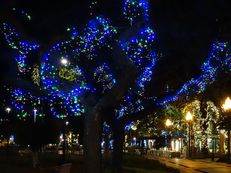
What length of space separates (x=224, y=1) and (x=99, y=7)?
13.1 feet

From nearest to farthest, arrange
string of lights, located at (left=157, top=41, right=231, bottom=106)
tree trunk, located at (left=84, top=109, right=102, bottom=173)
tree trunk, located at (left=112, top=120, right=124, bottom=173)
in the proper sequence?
tree trunk, located at (left=84, top=109, right=102, bottom=173), string of lights, located at (left=157, top=41, right=231, bottom=106), tree trunk, located at (left=112, top=120, right=124, bottom=173)

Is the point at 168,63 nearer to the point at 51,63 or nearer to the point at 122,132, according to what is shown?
the point at 122,132

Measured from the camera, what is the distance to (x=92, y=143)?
12.2 m

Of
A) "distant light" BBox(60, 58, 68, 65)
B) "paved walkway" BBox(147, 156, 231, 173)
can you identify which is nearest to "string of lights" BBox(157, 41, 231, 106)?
"distant light" BBox(60, 58, 68, 65)

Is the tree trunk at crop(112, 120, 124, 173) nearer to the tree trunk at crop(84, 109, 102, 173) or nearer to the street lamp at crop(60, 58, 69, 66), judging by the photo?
the street lamp at crop(60, 58, 69, 66)

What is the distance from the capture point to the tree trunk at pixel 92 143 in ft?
40.1

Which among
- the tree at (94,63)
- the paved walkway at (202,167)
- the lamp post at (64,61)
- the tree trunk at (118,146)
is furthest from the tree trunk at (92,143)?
the paved walkway at (202,167)

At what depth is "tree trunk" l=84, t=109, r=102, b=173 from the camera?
40.1 ft

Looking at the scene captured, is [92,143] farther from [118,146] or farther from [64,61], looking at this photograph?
[118,146]

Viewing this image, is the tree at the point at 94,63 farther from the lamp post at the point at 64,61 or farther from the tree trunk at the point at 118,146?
the tree trunk at the point at 118,146

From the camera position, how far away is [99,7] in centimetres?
1460

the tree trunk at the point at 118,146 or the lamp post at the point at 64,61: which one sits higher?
the lamp post at the point at 64,61

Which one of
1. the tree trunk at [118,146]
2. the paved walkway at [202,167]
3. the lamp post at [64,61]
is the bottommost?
the paved walkway at [202,167]

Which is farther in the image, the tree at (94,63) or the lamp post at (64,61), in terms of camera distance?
the lamp post at (64,61)
